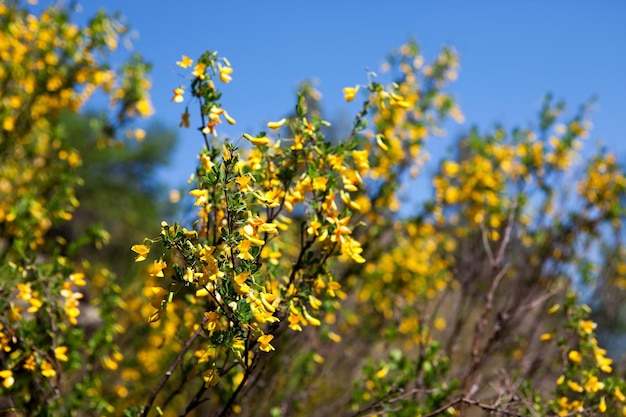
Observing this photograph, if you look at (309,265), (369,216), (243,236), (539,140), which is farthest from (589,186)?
(243,236)

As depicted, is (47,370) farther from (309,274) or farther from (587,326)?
(587,326)

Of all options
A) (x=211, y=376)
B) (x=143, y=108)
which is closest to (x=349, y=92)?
(x=211, y=376)

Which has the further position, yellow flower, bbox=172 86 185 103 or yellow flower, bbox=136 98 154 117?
Answer: yellow flower, bbox=136 98 154 117

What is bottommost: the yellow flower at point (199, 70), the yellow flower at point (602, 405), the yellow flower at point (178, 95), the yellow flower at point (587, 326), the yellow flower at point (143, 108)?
the yellow flower at point (602, 405)

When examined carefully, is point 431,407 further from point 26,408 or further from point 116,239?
point 116,239

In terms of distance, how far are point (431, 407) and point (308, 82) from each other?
3225 mm

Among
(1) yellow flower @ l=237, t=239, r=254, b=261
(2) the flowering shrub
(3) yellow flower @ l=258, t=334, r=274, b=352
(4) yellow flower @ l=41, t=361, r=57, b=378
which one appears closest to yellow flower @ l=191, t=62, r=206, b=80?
(2) the flowering shrub

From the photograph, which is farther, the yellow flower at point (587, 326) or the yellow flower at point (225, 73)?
the yellow flower at point (587, 326)

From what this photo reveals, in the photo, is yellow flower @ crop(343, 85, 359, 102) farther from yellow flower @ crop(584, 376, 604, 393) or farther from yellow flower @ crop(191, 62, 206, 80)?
yellow flower @ crop(584, 376, 604, 393)

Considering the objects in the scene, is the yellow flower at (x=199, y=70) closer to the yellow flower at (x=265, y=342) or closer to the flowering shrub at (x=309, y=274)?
the flowering shrub at (x=309, y=274)

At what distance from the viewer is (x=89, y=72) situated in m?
4.87

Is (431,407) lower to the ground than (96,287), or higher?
lower

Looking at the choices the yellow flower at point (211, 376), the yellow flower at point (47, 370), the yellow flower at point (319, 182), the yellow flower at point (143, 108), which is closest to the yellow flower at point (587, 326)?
the yellow flower at point (319, 182)

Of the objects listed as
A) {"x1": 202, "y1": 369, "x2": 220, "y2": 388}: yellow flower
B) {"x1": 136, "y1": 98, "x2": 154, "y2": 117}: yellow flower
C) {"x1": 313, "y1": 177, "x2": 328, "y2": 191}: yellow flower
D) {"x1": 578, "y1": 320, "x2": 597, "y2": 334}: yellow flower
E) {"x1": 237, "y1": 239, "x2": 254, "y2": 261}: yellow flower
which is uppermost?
{"x1": 136, "y1": 98, "x2": 154, "y2": 117}: yellow flower
